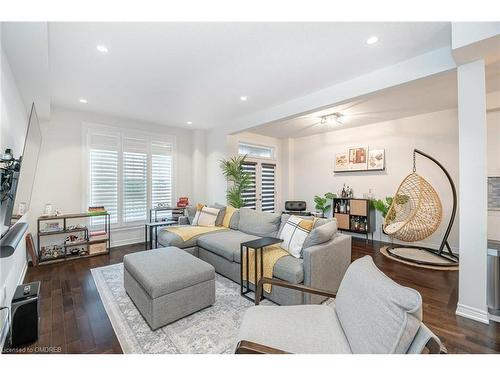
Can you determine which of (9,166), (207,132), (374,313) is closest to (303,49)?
(374,313)

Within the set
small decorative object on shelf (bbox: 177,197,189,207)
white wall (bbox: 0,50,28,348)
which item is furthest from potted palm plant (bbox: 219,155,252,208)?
white wall (bbox: 0,50,28,348)

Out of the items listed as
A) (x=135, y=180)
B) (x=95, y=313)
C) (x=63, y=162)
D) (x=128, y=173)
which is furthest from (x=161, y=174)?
(x=95, y=313)

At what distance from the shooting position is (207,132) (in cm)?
571

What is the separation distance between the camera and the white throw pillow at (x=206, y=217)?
13.3 feet

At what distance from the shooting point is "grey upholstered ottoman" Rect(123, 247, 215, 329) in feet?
6.37

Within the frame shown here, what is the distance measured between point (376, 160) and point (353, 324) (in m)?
4.72

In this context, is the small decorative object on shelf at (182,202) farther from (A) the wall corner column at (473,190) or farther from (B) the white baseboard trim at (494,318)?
(B) the white baseboard trim at (494,318)

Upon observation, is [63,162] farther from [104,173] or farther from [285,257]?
[285,257]

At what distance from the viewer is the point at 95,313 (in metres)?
2.19

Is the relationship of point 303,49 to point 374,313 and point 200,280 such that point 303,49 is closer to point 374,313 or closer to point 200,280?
point 374,313

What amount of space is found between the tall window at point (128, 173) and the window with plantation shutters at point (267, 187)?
97.6 inches

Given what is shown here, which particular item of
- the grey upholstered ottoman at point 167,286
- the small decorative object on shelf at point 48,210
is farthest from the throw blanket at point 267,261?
the small decorative object on shelf at point 48,210

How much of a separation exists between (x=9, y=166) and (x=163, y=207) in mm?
3224

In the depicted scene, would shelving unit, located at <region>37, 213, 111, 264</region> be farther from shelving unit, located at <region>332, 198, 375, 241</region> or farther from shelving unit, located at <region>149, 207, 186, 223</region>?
shelving unit, located at <region>332, 198, 375, 241</region>
